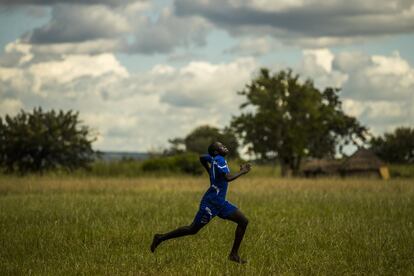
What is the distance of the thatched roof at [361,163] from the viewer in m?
53.6

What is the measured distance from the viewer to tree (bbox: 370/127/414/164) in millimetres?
82000

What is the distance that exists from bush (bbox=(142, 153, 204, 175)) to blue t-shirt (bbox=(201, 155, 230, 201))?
3749cm

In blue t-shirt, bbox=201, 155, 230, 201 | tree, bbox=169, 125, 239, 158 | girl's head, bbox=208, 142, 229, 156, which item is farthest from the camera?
tree, bbox=169, 125, 239, 158

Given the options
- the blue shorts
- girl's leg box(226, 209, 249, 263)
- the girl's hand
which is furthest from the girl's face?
girl's leg box(226, 209, 249, 263)

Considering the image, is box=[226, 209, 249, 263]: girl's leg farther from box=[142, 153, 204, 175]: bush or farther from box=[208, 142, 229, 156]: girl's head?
box=[142, 153, 204, 175]: bush

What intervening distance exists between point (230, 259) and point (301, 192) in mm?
18927

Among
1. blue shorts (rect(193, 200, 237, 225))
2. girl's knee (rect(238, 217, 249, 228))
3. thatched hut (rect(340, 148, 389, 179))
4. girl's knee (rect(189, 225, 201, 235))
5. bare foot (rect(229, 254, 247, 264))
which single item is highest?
blue shorts (rect(193, 200, 237, 225))

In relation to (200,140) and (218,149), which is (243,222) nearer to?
(218,149)

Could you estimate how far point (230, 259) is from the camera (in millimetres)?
12250

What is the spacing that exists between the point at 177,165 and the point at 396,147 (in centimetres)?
4031

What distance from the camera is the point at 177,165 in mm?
50062

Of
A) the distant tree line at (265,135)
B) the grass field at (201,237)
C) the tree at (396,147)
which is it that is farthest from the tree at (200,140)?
the grass field at (201,237)

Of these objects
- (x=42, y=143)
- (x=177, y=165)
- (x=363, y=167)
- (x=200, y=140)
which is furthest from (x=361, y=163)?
(x=200, y=140)

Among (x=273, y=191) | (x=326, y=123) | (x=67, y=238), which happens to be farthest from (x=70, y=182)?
(x=326, y=123)
